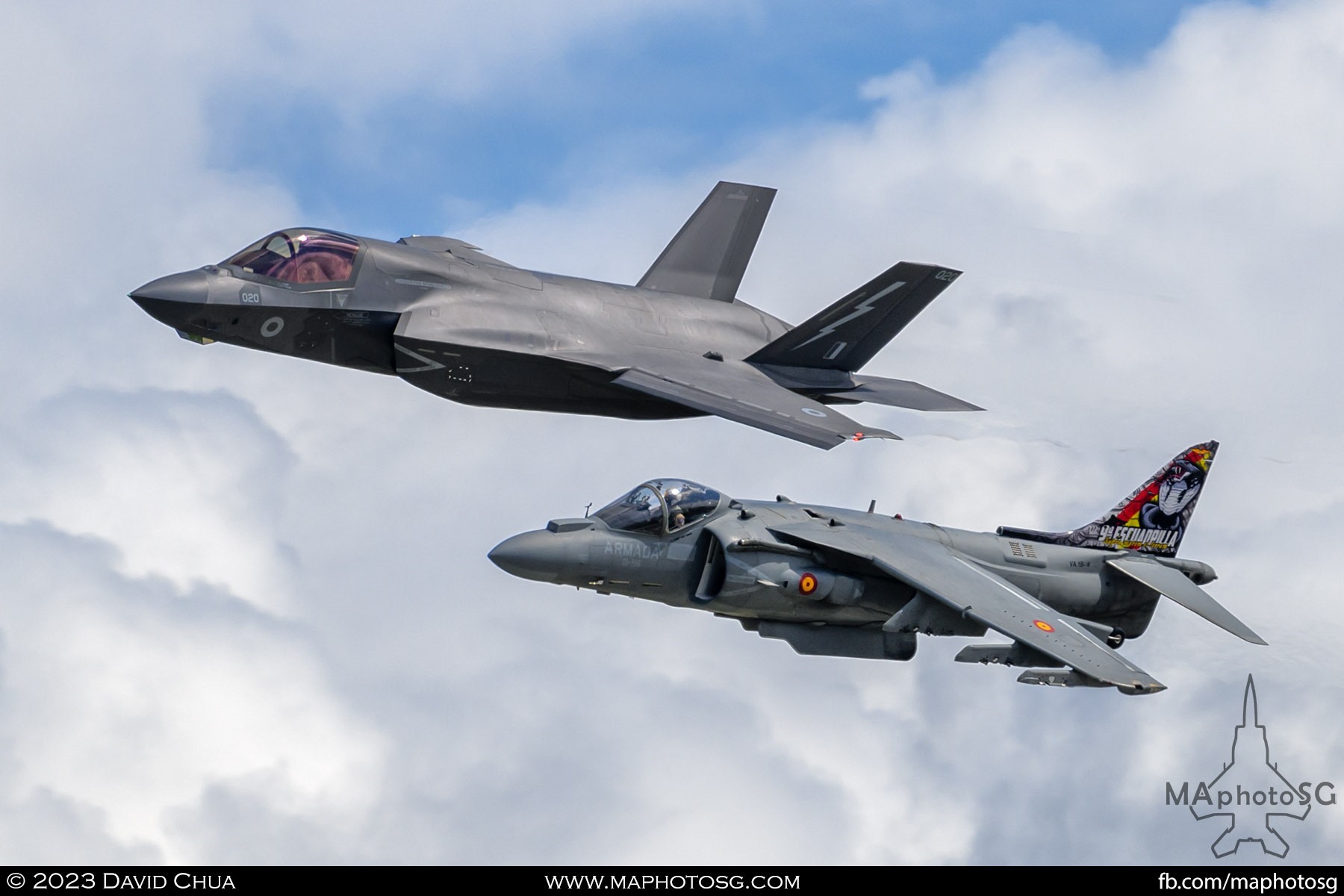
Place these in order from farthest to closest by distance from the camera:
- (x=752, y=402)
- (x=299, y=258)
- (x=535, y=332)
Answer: (x=535, y=332), (x=299, y=258), (x=752, y=402)

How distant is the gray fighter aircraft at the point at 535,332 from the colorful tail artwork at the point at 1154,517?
2832 millimetres

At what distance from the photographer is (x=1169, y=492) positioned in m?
33.3

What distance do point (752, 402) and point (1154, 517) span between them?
7704mm

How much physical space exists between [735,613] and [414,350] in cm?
618

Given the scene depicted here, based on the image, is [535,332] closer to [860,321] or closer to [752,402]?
[752,402]

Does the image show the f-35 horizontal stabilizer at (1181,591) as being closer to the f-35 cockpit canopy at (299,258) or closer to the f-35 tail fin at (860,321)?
the f-35 tail fin at (860,321)

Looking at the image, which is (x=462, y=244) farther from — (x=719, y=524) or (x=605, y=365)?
(x=719, y=524)

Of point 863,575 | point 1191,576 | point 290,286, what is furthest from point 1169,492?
point 290,286

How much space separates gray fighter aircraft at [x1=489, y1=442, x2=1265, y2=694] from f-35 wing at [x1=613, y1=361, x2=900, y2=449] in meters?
1.33

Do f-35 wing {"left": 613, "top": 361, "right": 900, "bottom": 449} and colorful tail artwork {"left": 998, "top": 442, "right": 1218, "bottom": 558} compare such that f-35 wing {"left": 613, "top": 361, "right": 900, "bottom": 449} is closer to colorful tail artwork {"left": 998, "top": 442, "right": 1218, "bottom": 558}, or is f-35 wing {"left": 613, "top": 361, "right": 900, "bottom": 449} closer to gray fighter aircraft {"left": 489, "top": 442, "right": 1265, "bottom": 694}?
gray fighter aircraft {"left": 489, "top": 442, "right": 1265, "bottom": 694}

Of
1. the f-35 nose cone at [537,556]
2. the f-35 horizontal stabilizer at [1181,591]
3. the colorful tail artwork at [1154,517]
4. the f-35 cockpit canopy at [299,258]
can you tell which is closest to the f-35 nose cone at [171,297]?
the f-35 cockpit canopy at [299,258]

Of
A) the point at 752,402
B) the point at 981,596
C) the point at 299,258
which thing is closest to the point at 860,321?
the point at 752,402

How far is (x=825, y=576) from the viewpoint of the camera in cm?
2886

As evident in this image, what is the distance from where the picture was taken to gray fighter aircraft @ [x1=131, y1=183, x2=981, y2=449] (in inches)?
1168
